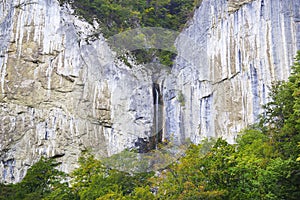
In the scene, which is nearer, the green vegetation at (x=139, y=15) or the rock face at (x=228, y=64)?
the rock face at (x=228, y=64)

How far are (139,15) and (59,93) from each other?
32.7 feet

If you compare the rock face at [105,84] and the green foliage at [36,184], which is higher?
the rock face at [105,84]

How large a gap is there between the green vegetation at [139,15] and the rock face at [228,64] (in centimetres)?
330

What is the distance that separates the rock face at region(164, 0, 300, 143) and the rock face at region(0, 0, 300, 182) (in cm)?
6

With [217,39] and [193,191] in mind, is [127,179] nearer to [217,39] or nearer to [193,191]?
[193,191]

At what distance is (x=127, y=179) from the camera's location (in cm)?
1656

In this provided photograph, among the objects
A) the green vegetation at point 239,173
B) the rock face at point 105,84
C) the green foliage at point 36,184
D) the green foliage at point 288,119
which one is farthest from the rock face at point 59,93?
the green foliage at point 288,119

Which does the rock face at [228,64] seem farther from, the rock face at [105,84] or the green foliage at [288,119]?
the green foliage at [288,119]

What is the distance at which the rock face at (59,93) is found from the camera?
22125 millimetres

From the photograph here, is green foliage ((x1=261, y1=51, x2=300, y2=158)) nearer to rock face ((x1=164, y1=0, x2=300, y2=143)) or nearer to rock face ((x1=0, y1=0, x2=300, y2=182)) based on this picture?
rock face ((x1=164, y1=0, x2=300, y2=143))

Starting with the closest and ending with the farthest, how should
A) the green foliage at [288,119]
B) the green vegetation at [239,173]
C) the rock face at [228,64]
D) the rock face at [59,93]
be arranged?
the green vegetation at [239,173] < the green foliage at [288,119] < the rock face at [228,64] < the rock face at [59,93]

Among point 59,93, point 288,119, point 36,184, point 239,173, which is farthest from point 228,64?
point 36,184

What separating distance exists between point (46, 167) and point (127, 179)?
4.74 metres

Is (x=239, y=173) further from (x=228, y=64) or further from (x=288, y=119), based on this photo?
(x=228, y=64)
